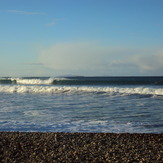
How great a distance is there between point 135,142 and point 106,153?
4.71 feet

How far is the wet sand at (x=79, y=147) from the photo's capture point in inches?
272

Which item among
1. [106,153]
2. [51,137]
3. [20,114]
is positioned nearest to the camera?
[106,153]

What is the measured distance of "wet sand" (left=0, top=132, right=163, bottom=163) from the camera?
6906mm

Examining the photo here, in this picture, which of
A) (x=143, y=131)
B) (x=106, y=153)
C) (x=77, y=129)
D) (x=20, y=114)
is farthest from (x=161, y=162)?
(x=20, y=114)

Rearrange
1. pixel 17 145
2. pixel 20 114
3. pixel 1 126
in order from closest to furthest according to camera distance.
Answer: pixel 17 145 < pixel 1 126 < pixel 20 114

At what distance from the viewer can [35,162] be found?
6.65 m

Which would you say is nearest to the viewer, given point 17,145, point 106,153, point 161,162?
point 161,162

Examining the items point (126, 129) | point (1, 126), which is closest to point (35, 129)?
point (1, 126)

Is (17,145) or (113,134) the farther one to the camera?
(113,134)

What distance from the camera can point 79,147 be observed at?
7.84m

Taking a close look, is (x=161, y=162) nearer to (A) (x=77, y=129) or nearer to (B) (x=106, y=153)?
(B) (x=106, y=153)

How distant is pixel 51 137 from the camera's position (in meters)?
8.91

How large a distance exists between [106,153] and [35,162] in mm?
1761

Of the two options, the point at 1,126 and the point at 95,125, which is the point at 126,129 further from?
the point at 1,126
